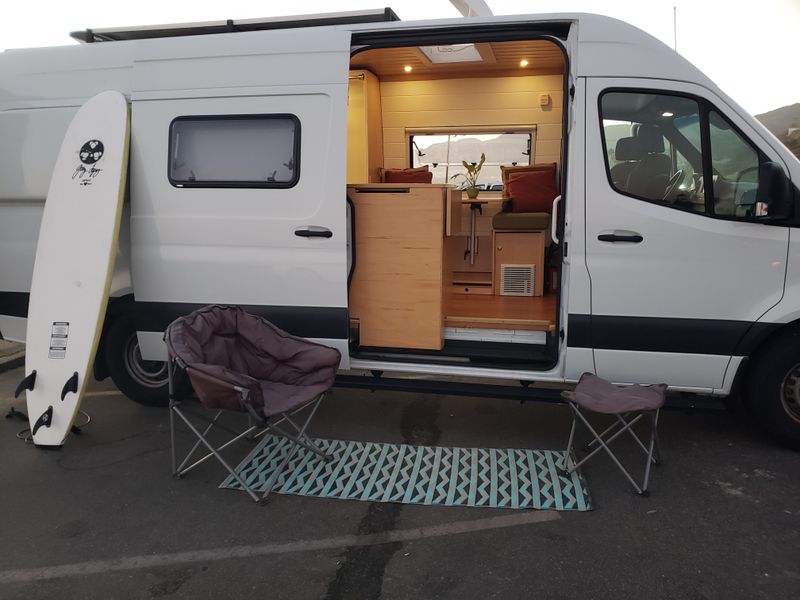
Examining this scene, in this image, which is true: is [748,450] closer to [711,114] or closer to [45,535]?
[711,114]

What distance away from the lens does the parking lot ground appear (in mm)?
2588

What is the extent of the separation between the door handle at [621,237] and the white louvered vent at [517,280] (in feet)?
6.92

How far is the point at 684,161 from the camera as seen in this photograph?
3.51m

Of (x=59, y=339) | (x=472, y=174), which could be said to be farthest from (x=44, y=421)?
(x=472, y=174)

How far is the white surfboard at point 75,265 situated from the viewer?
3980 millimetres

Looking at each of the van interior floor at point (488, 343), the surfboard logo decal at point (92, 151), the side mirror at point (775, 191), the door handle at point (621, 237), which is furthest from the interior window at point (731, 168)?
the surfboard logo decal at point (92, 151)

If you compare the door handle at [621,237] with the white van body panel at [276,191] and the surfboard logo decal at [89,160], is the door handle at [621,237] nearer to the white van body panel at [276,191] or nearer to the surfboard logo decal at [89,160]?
the white van body panel at [276,191]

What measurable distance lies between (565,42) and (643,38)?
0.44 meters

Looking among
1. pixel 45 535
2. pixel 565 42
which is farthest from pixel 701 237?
pixel 45 535

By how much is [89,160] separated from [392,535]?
315 cm

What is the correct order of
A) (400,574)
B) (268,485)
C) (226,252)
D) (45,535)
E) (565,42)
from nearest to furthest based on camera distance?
(400,574), (45,535), (268,485), (565,42), (226,252)

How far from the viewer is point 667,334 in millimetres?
3555

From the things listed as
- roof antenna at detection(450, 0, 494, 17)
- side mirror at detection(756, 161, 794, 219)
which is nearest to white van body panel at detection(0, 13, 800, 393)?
side mirror at detection(756, 161, 794, 219)

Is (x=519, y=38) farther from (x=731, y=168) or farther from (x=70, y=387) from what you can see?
(x=70, y=387)
